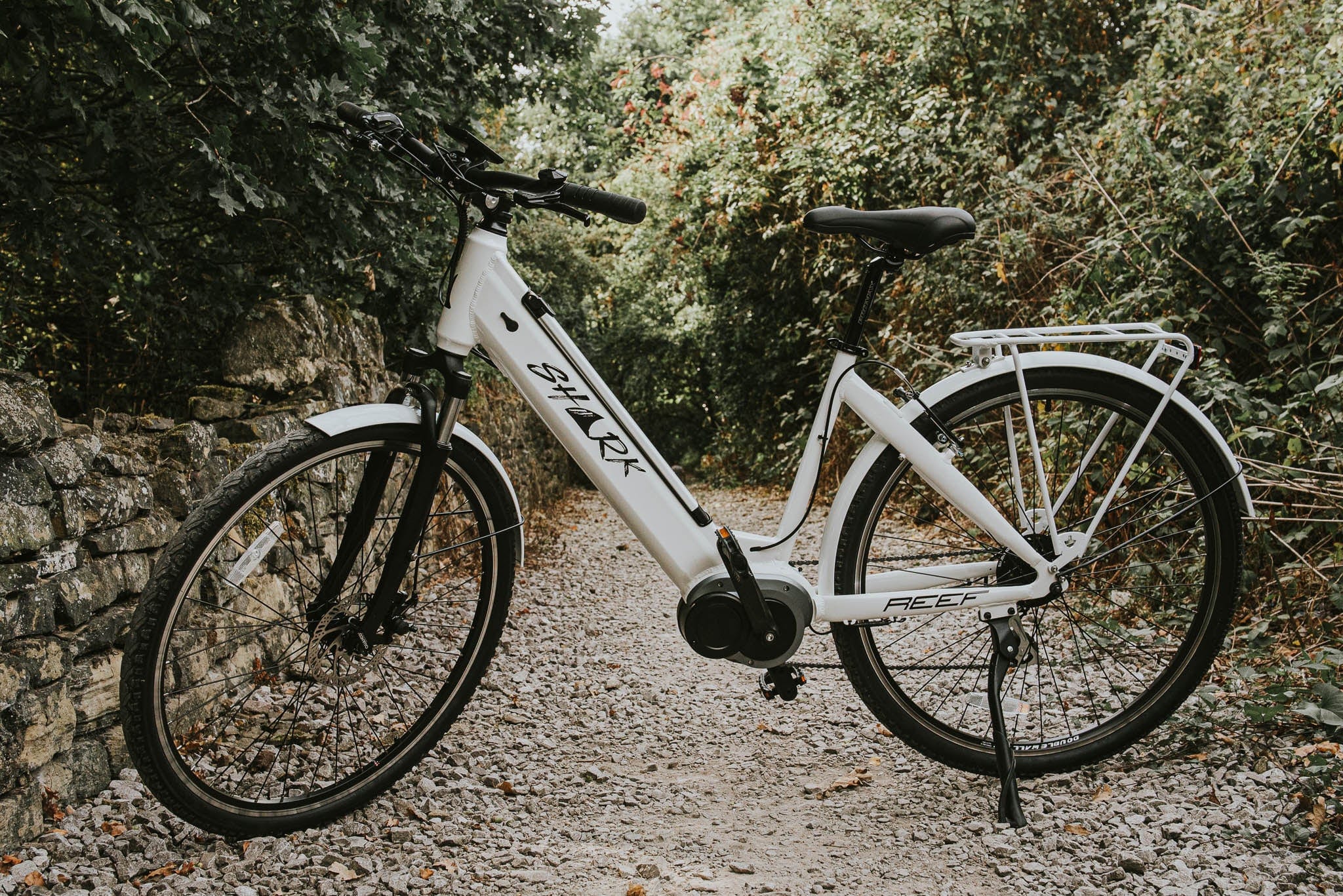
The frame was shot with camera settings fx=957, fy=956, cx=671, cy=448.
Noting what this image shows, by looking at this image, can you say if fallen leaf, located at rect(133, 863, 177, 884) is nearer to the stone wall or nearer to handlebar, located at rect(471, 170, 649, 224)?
the stone wall

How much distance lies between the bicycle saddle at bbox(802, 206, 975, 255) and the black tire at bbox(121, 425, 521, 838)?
0.98 meters

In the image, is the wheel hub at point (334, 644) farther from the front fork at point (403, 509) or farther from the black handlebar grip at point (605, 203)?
the black handlebar grip at point (605, 203)

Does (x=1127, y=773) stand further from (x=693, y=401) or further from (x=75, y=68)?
(x=693, y=401)

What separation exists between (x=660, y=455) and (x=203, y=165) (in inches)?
68.3

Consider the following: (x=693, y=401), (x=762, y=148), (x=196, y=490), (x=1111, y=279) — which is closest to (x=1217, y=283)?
(x=1111, y=279)

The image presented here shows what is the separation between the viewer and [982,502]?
7.38 ft

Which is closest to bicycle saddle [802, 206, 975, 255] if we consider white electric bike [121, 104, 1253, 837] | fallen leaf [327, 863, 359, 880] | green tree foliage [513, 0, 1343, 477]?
white electric bike [121, 104, 1253, 837]

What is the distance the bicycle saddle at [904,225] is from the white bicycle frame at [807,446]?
236mm

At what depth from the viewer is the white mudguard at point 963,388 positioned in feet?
7.29

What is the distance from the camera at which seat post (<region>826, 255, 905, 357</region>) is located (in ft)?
7.09

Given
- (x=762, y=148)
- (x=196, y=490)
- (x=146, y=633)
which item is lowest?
(x=146, y=633)

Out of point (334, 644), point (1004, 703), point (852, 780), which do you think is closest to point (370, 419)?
point (334, 644)

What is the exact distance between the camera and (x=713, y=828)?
2.28 m

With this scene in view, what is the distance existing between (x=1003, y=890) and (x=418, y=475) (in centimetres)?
152
